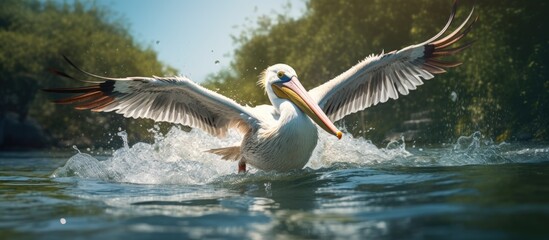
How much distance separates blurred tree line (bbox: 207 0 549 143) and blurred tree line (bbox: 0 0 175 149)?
7.00 meters

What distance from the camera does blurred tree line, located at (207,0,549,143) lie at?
20.7 metres

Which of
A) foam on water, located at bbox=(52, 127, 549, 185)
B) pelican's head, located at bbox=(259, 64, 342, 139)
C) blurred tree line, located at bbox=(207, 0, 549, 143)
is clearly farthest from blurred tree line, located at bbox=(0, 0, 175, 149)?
pelican's head, located at bbox=(259, 64, 342, 139)

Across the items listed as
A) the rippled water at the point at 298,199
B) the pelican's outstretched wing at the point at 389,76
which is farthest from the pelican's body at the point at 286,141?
the pelican's outstretched wing at the point at 389,76

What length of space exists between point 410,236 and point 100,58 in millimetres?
32686

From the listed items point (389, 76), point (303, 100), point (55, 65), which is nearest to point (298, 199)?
point (303, 100)

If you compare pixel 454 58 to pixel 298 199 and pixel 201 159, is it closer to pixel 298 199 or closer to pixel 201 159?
pixel 201 159

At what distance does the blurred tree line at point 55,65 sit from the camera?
33.1 m

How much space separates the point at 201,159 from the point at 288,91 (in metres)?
2.61

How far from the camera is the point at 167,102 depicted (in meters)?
8.45

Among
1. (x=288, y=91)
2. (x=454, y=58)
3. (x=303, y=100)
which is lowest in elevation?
(x=303, y=100)

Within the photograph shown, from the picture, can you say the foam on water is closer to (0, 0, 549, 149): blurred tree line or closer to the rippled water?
the rippled water

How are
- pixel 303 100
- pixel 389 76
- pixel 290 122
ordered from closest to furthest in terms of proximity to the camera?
pixel 290 122 → pixel 303 100 → pixel 389 76

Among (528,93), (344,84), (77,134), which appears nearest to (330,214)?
(344,84)

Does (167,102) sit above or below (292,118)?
above
